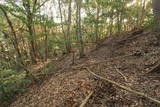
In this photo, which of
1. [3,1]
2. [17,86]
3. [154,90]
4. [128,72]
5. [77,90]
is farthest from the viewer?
[17,86]

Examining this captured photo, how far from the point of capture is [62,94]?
14.6 feet

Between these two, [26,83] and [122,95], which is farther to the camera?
[26,83]

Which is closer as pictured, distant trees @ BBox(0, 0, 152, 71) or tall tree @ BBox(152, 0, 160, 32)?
tall tree @ BBox(152, 0, 160, 32)

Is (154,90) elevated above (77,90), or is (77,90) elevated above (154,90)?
(154,90)

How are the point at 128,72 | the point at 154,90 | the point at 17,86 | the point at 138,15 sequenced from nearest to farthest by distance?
the point at 154,90 < the point at 128,72 < the point at 17,86 < the point at 138,15

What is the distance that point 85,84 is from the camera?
4375mm

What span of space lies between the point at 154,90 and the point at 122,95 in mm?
906

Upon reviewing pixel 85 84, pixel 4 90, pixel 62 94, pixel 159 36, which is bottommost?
pixel 4 90

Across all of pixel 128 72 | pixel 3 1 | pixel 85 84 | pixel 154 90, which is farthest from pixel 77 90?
pixel 3 1

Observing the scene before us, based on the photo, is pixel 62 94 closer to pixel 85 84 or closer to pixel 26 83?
pixel 85 84

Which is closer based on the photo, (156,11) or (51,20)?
(156,11)

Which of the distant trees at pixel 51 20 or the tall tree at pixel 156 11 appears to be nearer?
the tall tree at pixel 156 11

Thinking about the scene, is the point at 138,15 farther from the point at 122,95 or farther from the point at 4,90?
the point at 4,90

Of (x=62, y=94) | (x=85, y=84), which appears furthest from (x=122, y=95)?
(x=62, y=94)
